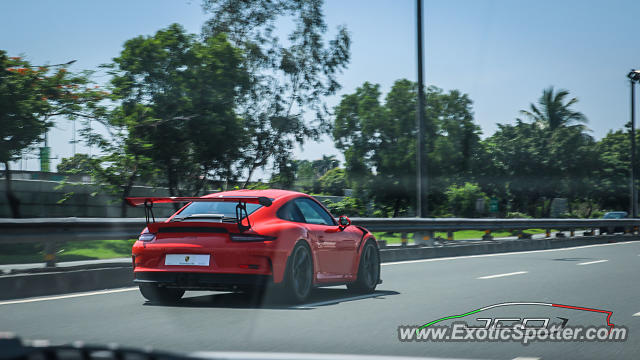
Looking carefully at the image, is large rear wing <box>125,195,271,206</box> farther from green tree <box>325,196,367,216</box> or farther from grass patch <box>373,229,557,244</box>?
green tree <box>325,196,367,216</box>

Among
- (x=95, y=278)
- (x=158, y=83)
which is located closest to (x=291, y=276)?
(x=95, y=278)

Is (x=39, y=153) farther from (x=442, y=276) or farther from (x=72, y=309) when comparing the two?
(x=72, y=309)

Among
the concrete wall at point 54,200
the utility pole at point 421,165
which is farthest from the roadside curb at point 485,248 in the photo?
the concrete wall at point 54,200

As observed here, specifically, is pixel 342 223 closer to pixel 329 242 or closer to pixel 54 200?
pixel 329 242

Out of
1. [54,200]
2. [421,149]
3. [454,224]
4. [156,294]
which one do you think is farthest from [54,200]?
[156,294]

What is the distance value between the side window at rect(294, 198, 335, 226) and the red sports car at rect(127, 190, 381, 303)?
14cm

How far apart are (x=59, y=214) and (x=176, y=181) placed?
550cm

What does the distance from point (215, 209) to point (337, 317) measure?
1881 millimetres

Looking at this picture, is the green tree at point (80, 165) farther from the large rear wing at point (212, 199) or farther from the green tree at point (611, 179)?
the green tree at point (611, 179)

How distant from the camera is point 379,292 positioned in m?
10.6

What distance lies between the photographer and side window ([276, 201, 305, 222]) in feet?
29.7

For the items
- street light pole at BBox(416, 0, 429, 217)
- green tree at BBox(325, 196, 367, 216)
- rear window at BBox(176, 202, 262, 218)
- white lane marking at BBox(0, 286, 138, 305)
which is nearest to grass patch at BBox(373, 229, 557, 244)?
street light pole at BBox(416, 0, 429, 217)

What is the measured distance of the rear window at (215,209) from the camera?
8836mm

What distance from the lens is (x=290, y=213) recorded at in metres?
9.23
